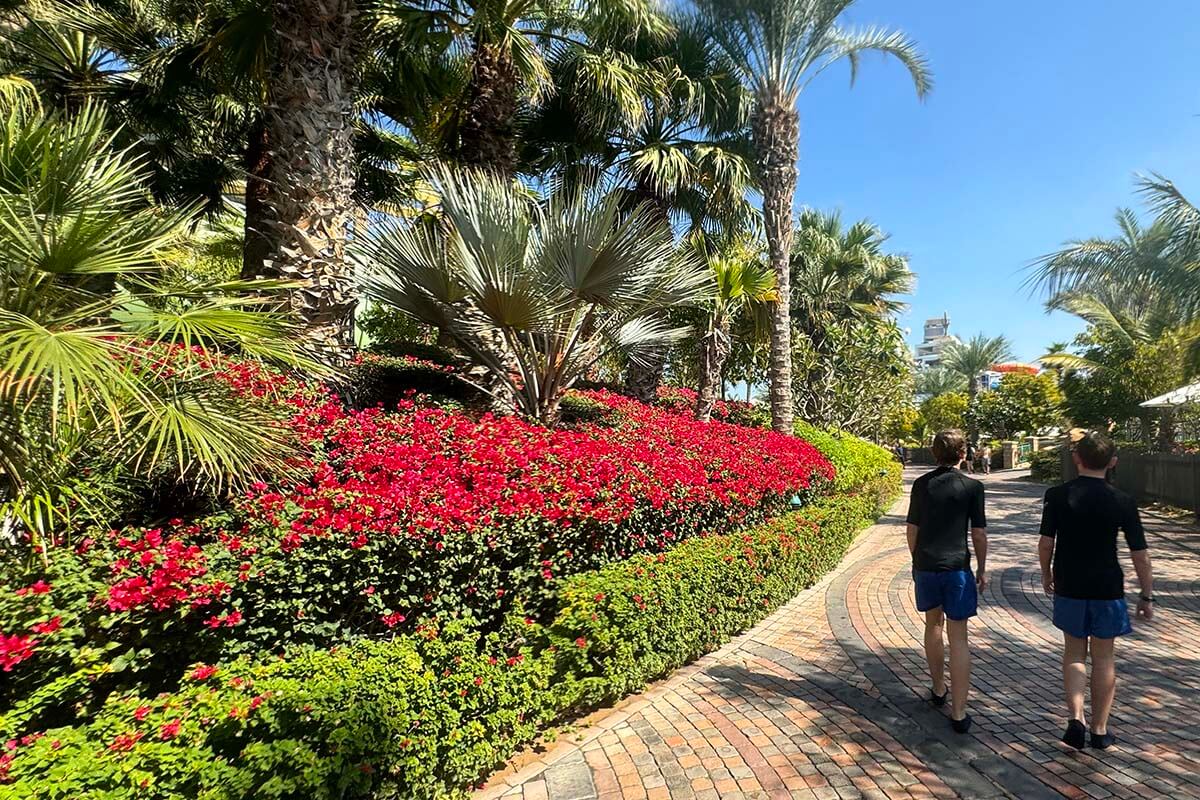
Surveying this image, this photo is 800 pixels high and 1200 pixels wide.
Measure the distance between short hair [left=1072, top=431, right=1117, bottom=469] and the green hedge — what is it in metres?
2.50

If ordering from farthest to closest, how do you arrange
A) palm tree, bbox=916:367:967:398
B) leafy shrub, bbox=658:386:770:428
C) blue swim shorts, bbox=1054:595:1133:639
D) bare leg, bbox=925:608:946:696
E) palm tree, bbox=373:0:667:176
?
1. palm tree, bbox=916:367:967:398
2. leafy shrub, bbox=658:386:770:428
3. palm tree, bbox=373:0:667:176
4. bare leg, bbox=925:608:946:696
5. blue swim shorts, bbox=1054:595:1133:639

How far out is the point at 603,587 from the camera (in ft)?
Answer: 12.2

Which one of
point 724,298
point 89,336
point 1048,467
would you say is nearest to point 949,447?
point 89,336

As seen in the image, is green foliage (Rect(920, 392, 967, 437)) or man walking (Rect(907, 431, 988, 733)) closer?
man walking (Rect(907, 431, 988, 733))

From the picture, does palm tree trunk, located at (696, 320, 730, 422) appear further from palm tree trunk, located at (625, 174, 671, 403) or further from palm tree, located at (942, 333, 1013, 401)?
palm tree, located at (942, 333, 1013, 401)

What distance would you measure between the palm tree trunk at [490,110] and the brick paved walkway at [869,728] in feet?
21.2

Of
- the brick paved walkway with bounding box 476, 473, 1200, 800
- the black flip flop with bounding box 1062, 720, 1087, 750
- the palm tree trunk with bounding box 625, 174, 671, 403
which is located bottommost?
the brick paved walkway with bounding box 476, 473, 1200, 800

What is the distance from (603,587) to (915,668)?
2357 millimetres

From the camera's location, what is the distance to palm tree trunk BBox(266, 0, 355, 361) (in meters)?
5.27

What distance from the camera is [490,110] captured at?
7.61m

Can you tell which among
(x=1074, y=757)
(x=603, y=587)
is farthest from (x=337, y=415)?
(x=1074, y=757)

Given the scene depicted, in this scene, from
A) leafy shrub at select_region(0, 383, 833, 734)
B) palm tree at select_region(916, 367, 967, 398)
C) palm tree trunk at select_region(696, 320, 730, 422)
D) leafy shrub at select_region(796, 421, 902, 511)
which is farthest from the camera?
palm tree at select_region(916, 367, 967, 398)

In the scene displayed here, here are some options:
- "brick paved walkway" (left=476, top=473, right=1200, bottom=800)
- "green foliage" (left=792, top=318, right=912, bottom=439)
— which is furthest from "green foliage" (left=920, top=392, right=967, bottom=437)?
"brick paved walkway" (left=476, top=473, right=1200, bottom=800)

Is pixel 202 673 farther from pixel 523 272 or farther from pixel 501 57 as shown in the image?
pixel 501 57
